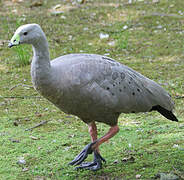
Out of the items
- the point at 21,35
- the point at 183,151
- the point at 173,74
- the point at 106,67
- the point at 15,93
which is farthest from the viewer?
the point at 173,74

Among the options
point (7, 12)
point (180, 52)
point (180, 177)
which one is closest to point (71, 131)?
point (180, 177)

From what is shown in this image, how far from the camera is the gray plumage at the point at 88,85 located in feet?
13.8

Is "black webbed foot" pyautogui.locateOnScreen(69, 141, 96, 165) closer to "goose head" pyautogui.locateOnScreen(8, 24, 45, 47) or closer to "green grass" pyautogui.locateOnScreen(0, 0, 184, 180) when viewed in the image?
"green grass" pyautogui.locateOnScreen(0, 0, 184, 180)

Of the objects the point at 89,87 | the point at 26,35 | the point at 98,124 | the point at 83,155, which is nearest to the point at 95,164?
the point at 83,155

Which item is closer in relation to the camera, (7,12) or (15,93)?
(15,93)

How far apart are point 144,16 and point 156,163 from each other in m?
7.19

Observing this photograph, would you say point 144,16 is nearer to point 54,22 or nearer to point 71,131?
point 54,22

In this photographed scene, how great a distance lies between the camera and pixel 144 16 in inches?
441

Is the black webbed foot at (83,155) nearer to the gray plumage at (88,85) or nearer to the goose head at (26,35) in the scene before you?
the gray plumage at (88,85)

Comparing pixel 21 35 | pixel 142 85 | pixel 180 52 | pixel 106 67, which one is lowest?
pixel 180 52

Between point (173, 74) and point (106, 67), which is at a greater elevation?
point (106, 67)

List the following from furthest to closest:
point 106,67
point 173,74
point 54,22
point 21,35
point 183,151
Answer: point 54,22 → point 173,74 → point 183,151 → point 106,67 → point 21,35

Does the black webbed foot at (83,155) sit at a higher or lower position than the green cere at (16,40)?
Answer: lower

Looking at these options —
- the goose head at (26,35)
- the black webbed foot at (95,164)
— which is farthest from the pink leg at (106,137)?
the goose head at (26,35)
